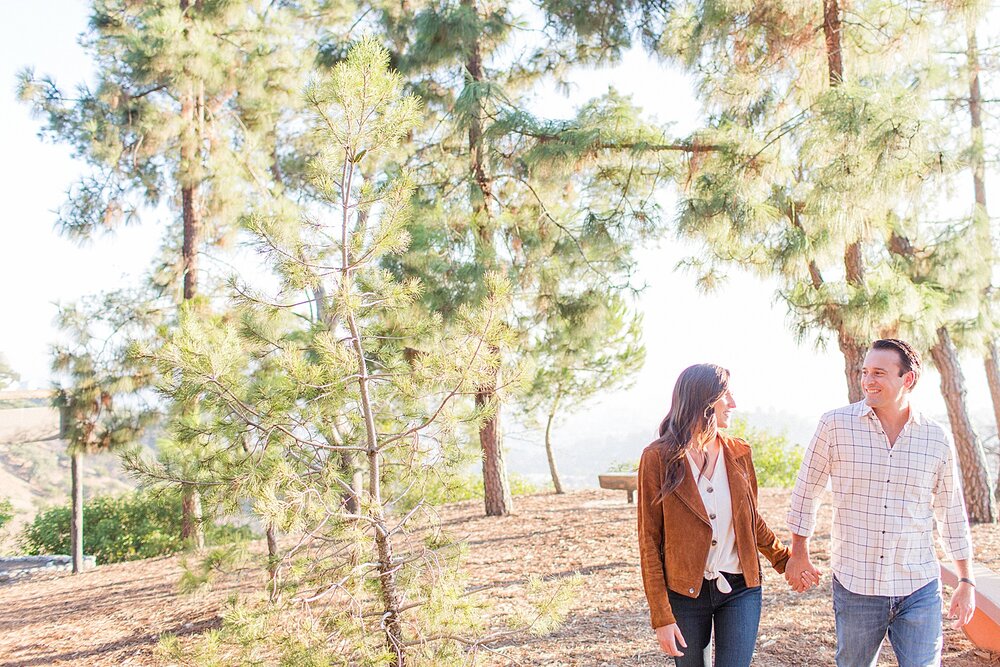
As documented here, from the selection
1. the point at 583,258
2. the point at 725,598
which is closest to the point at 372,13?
the point at 583,258

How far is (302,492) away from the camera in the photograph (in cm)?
267

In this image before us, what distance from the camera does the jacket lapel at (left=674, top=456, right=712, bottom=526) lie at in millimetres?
2166

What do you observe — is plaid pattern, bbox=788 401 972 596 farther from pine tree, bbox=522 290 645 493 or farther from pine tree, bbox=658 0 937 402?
pine tree, bbox=522 290 645 493

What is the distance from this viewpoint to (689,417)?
2.21 meters

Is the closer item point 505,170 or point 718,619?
point 718,619

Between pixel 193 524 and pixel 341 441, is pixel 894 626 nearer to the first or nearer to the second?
pixel 341 441

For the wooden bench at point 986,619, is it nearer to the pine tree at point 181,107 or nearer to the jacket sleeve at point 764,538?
the jacket sleeve at point 764,538

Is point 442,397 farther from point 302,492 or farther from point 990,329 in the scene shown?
point 990,329

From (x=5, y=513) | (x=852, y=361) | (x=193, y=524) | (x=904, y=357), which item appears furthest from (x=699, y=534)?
(x=5, y=513)

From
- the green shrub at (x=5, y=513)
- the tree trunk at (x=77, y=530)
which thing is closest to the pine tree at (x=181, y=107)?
the tree trunk at (x=77, y=530)

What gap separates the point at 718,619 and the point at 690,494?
0.38 metres

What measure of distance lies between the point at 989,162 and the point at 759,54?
3.89 meters

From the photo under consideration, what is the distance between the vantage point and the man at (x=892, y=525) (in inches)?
86.4

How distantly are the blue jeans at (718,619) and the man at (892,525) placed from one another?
0.22 metres
